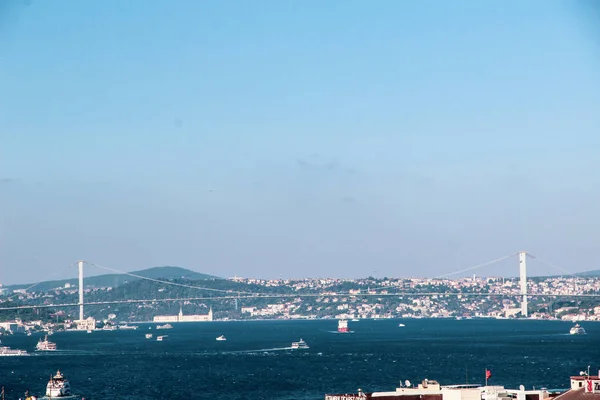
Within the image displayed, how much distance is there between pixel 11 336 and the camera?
431ft

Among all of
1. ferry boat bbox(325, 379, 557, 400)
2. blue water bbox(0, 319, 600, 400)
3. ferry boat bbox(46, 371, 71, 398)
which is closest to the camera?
ferry boat bbox(325, 379, 557, 400)

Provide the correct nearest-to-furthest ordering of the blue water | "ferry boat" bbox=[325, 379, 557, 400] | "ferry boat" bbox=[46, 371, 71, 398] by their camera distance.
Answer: "ferry boat" bbox=[325, 379, 557, 400] < "ferry boat" bbox=[46, 371, 71, 398] < the blue water

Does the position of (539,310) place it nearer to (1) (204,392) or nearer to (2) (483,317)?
(2) (483,317)

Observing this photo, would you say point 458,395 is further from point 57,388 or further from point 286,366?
point 286,366

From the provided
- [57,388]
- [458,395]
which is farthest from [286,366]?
[458,395]

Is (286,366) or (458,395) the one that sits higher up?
(458,395)

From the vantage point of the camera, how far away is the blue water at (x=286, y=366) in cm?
5119

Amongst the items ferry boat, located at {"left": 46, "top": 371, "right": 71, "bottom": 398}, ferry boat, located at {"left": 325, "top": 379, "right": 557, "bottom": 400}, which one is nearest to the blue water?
ferry boat, located at {"left": 46, "top": 371, "right": 71, "bottom": 398}

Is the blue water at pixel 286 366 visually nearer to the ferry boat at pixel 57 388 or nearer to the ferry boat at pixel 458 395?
the ferry boat at pixel 57 388

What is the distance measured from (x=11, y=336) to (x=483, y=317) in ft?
275

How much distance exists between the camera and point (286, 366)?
6562 centimetres

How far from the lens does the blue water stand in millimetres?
51188

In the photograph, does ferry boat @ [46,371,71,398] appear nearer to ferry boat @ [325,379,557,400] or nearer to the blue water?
the blue water

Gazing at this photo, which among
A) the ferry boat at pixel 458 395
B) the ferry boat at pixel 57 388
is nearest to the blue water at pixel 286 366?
the ferry boat at pixel 57 388
